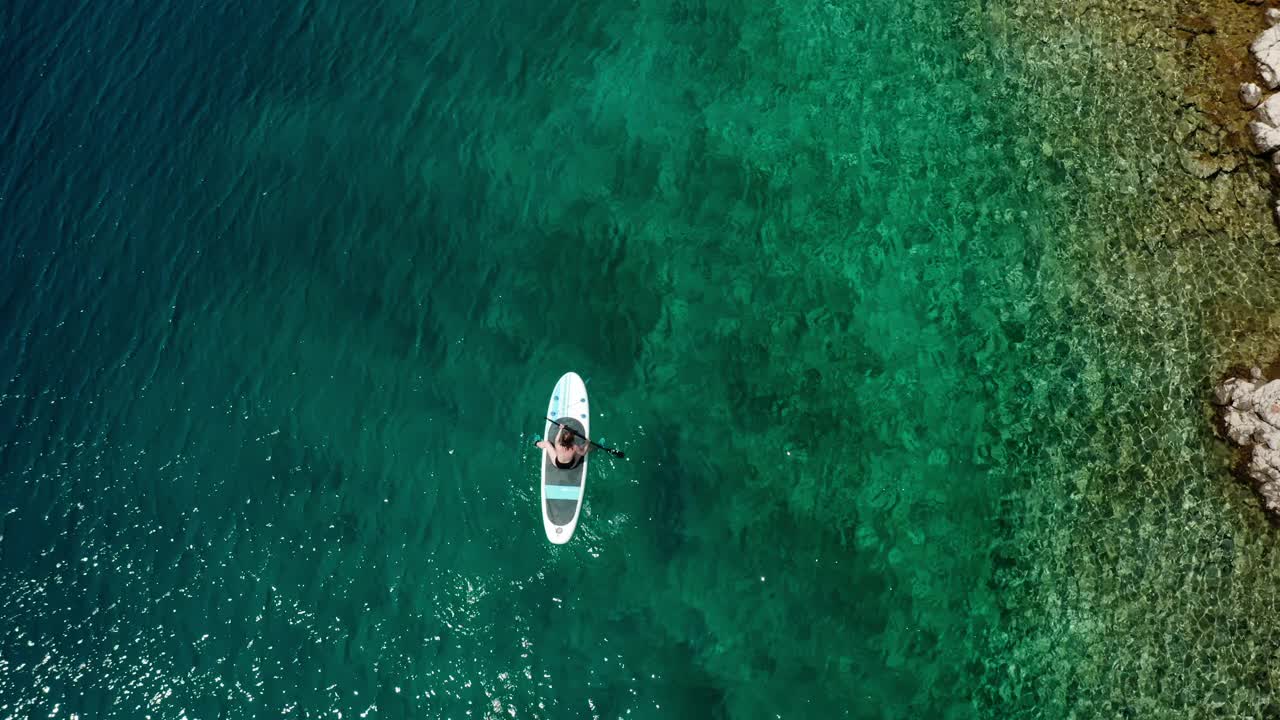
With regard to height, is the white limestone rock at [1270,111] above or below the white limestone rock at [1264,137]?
above

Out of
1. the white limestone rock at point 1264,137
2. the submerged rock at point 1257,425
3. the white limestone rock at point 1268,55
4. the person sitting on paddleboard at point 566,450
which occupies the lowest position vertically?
the submerged rock at point 1257,425

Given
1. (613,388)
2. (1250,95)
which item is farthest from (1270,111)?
(613,388)

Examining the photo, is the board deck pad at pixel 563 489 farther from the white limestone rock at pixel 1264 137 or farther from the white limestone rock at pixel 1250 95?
the white limestone rock at pixel 1250 95

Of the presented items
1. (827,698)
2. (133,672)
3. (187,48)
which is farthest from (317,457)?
(187,48)

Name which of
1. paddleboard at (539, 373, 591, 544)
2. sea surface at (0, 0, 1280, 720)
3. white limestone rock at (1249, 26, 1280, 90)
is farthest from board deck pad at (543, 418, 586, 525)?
white limestone rock at (1249, 26, 1280, 90)

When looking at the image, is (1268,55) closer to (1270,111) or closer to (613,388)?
(1270,111)

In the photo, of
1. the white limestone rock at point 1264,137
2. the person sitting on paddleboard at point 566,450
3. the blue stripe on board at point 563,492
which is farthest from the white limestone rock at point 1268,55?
the blue stripe on board at point 563,492
